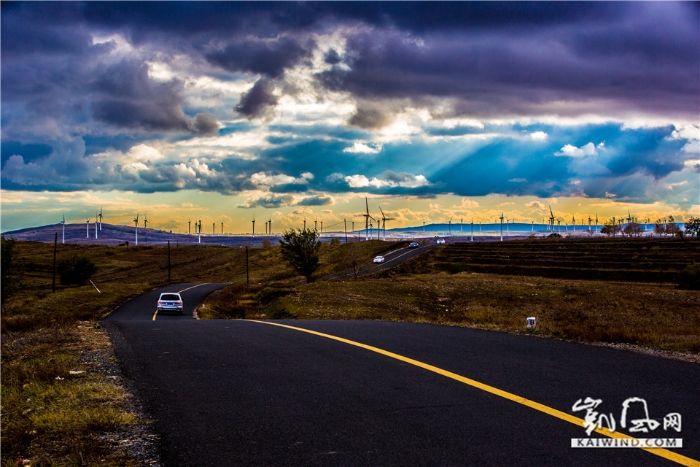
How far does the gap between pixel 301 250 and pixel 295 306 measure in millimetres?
31898

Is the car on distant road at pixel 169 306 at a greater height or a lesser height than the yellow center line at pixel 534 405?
lesser

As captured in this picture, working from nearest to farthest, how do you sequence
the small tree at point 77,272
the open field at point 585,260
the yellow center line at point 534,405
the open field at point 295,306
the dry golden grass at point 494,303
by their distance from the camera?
the yellow center line at point 534,405
the open field at point 295,306
the dry golden grass at point 494,303
the open field at point 585,260
the small tree at point 77,272

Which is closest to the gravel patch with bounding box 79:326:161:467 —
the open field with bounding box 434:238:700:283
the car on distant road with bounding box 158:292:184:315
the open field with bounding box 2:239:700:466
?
the open field with bounding box 2:239:700:466

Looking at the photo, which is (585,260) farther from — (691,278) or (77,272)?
(77,272)

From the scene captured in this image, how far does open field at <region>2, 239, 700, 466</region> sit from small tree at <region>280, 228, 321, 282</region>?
4.37m

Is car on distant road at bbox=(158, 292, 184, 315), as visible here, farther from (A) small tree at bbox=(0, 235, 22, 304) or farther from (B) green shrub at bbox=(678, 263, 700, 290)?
(B) green shrub at bbox=(678, 263, 700, 290)

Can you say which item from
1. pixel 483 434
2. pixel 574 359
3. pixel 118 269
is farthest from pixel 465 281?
pixel 118 269

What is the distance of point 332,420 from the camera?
21.2 ft

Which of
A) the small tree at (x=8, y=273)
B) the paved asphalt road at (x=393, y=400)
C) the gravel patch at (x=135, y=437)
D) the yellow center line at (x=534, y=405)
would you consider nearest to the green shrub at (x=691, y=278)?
the paved asphalt road at (x=393, y=400)

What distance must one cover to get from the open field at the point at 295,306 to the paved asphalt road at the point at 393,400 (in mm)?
875

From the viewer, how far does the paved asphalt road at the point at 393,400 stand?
17.6 ft

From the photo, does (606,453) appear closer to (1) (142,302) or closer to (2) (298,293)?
(2) (298,293)

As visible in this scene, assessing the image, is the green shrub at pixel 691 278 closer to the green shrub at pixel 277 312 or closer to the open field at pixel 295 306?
the open field at pixel 295 306

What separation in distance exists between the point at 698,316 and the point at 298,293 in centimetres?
3166
